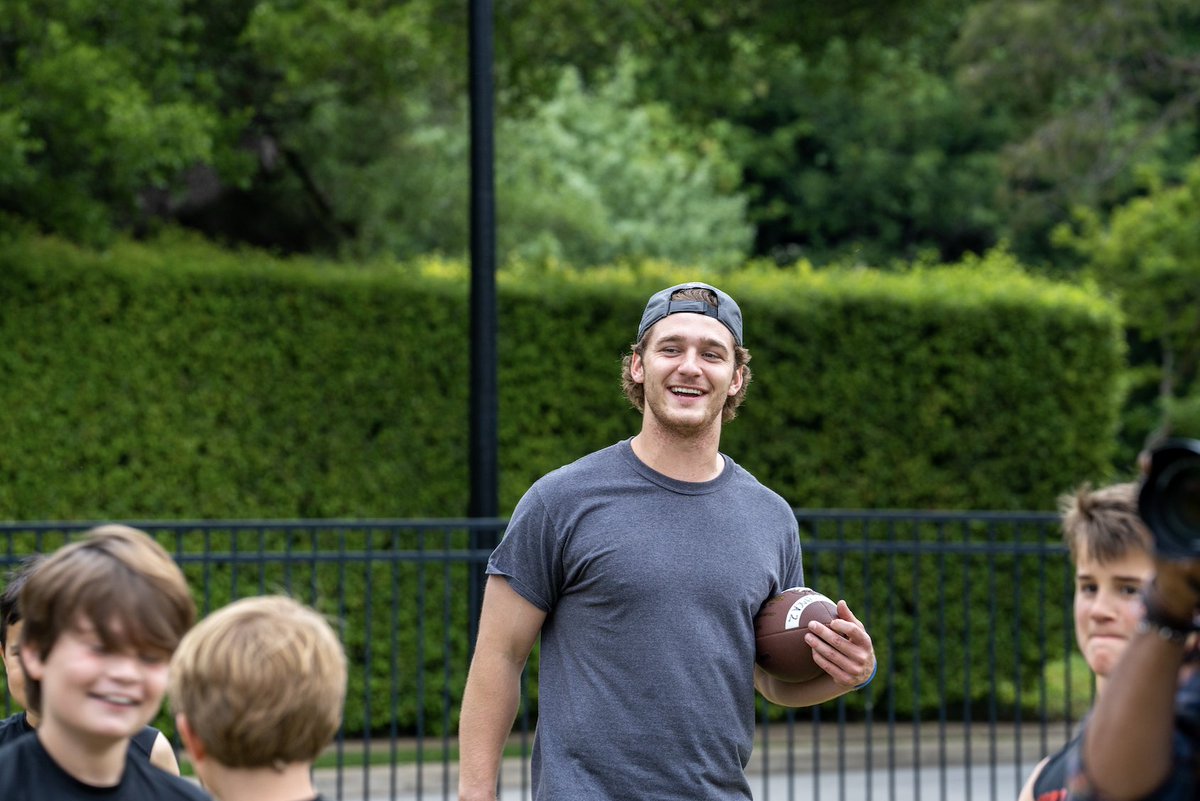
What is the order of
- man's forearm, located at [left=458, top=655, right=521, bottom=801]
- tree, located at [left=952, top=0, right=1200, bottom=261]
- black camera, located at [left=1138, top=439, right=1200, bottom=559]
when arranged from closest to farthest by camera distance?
black camera, located at [left=1138, top=439, right=1200, bottom=559], man's forearm, located at [left=458, top=655, right=521, bottom=801], tree, located at [left=952, top=0, right=1200, bottom=261]

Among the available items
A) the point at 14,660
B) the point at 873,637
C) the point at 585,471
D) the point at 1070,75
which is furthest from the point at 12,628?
the point at 1070,75

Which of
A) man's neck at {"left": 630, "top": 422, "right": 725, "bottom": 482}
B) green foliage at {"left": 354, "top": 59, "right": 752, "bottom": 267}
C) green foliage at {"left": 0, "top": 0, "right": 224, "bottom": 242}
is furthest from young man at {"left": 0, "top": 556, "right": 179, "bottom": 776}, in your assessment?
green foliage at {"left": 354, "top": 59, "right": 752, "bottom": 267}

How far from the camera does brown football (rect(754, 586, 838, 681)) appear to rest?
370cm

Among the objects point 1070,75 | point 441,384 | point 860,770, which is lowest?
point 860,770

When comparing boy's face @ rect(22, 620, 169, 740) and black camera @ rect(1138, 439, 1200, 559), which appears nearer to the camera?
black camera @ rect(1138, 439, 1200, 559)

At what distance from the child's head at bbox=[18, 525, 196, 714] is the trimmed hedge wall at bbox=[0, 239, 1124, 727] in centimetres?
753

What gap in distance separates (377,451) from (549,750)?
7.14 metres

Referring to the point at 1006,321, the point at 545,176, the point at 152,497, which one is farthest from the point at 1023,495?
the point at 545,176

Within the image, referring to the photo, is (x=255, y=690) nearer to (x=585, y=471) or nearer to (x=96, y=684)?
(x=96, y=684)

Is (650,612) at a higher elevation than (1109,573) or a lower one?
lower

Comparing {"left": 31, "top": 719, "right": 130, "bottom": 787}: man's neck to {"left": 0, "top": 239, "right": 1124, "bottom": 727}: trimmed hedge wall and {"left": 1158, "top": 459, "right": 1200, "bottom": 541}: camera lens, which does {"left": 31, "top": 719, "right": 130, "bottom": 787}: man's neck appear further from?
{"left": 0, "top": 239, "right": 1124, "bottom": 727}: trimmed hedge wall

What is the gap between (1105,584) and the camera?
289cm

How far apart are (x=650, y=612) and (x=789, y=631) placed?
338 mm

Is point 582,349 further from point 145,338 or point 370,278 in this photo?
point 145,338
